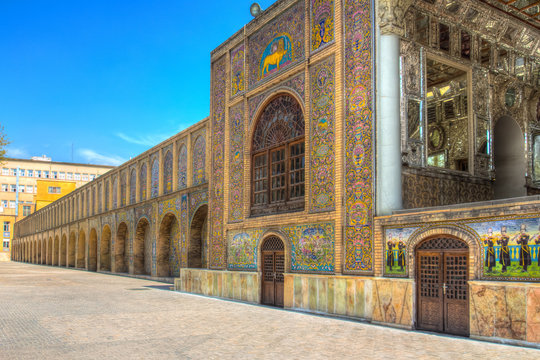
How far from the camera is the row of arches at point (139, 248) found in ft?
68.4

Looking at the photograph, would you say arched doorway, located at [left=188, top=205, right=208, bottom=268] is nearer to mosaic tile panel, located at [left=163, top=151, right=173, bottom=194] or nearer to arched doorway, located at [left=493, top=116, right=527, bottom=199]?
mosaic tile panel, located at [left=163, top=151, right=173, bottom=194]

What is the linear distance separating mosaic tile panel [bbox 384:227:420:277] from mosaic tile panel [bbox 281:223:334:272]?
1.72m

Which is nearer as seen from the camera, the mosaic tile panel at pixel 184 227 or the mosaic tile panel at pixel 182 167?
the mosaic tile panel at pixel 184 227

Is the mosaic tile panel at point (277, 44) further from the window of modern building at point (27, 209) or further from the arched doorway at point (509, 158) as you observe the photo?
the window of modern building at point (27, 209)

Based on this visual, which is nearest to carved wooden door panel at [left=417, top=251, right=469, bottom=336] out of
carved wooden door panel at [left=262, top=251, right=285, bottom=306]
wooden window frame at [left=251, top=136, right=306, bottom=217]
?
wooden window frame at [left=251, top=136, right=306, bottom=217]

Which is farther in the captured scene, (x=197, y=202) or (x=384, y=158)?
(x=197, y=202)

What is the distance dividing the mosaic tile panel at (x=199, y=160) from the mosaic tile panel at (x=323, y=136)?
8126 mm

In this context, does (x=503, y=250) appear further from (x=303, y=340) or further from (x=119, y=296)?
(x=119, y=296)

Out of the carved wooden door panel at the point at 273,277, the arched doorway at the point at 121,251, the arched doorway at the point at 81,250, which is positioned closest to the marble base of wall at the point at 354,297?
the carved wooden door panel at the point at 273,277

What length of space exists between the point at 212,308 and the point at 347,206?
4.40 metres

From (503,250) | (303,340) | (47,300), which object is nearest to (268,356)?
(303,340)

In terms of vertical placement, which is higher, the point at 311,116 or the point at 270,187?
the point at 311,116

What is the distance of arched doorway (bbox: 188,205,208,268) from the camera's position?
20.7 metres

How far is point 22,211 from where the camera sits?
77938mm
